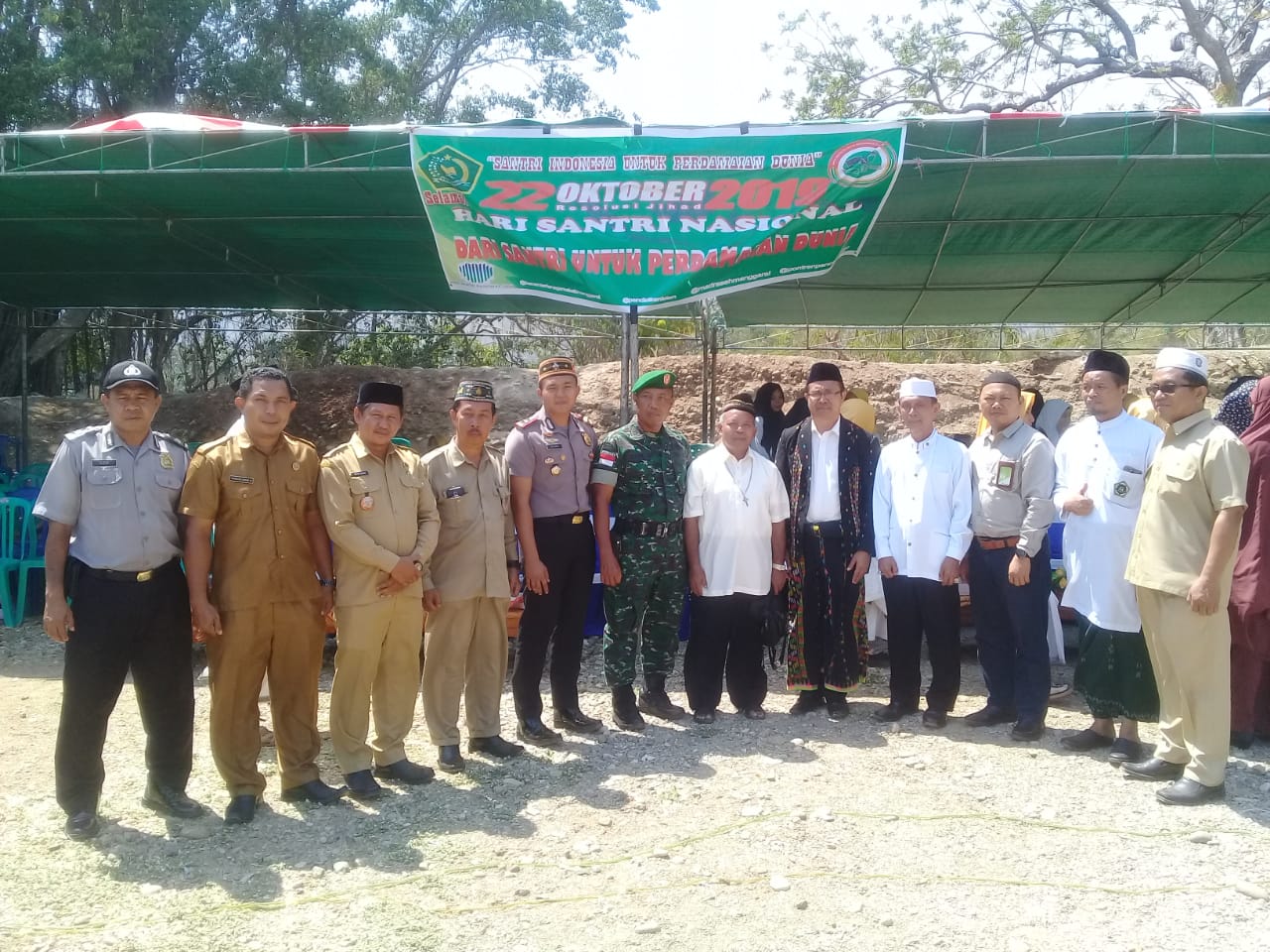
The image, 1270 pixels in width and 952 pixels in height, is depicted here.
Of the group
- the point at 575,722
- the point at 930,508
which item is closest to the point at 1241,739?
the point at 930,508

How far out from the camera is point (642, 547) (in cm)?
475

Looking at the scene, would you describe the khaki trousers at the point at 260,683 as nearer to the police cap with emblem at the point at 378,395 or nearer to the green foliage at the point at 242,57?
the police cap with emblem at the point at 378,395

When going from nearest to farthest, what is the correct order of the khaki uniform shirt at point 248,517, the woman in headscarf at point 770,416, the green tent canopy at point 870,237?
the khaki uniform shirt at point 248,517 → the green tent canopy at point 870,237 → the woman in headscarf at point 770,416

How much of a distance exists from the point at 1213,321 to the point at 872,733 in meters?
9.71

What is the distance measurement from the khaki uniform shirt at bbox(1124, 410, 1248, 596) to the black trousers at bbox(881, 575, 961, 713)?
3.33ft

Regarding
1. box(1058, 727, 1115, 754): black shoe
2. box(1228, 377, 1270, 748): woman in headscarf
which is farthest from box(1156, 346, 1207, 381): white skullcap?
box(1058, 727, 1115, 754): black shoe

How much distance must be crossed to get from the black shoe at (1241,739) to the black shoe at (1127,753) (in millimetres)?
573

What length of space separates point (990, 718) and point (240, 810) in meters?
3.46

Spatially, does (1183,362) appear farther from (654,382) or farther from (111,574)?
(111,574)

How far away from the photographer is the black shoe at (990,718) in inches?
193

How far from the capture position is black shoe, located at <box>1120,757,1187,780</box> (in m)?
4.14

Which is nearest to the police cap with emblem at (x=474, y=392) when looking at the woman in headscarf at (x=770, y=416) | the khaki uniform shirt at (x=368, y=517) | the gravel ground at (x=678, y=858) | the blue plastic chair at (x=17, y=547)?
the khaki uniform shirt at (x=368, y=517)

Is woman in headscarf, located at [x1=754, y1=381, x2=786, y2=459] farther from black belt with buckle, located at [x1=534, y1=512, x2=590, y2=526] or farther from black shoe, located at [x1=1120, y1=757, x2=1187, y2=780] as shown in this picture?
black shoe, located at [x1=1120, y1=757, x2=1187, y2=780]

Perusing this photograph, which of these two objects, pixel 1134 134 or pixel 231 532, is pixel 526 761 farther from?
pixel 1134 134
